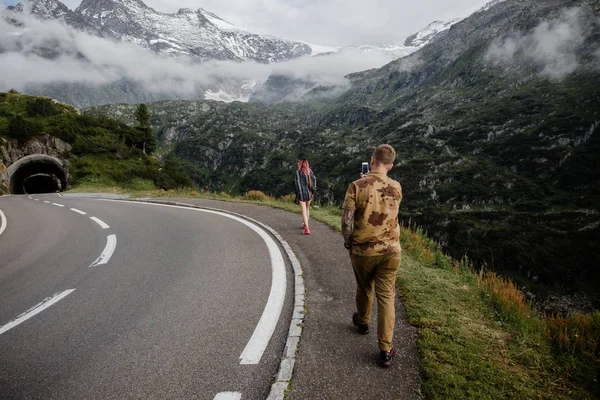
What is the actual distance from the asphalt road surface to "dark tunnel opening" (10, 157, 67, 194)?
39.1 metres

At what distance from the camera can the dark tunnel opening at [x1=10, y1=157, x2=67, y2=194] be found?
40500mm

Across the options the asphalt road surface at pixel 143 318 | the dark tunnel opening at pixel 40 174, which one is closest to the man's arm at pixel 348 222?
the asphalt road surface at pixel 143 318

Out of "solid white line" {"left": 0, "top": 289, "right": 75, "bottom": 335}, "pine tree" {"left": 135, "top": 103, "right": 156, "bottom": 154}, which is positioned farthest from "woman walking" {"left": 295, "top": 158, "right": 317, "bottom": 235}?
"pine tree" {"left": 135, "top": 103, "right": 156, "bottom": 154}

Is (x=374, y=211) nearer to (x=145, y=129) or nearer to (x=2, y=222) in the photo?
(x=2, y=222)

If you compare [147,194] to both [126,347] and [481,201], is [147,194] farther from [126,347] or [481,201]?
[481,201]

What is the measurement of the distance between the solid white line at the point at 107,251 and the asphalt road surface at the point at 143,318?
1.7 inches

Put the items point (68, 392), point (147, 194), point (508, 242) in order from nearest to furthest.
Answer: point (68, 392), point (147, 194), point (508, 242)

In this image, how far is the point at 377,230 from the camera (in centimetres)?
405

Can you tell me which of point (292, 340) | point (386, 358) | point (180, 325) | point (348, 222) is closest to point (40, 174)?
point (180, 325)

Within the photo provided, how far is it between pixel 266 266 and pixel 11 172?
153 ft

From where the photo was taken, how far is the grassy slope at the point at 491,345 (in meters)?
3.38

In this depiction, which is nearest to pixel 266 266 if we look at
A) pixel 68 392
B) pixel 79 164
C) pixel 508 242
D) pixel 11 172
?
pixel 68 392

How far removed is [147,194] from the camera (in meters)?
25.0

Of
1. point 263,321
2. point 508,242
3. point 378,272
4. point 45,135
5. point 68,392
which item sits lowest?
point 508,242
